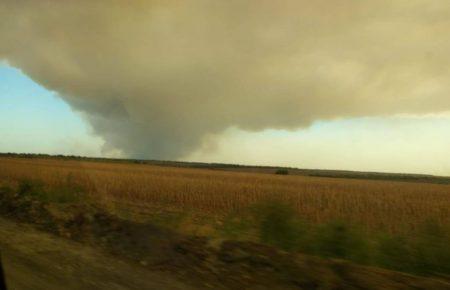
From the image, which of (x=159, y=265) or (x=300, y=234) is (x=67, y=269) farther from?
(x=300, y=234)

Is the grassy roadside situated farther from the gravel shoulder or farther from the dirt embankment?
the gravel shoulder

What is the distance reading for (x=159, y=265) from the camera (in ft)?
27.3

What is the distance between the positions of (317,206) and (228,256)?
18219 mm

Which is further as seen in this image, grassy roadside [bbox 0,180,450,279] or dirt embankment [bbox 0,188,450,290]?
grassy roadside [bbox 0,180,450,279]

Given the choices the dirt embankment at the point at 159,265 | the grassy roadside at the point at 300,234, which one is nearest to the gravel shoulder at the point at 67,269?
the dirt embankment at the point at 159,265

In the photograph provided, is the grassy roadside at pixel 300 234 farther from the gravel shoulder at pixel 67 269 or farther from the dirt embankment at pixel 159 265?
the gravel shoulder at pixel 67 269

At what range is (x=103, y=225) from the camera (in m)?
11.8

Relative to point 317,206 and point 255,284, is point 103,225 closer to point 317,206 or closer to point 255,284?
point 255,284

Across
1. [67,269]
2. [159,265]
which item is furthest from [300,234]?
[67,269]

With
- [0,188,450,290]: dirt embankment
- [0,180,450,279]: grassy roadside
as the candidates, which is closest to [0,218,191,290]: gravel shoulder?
[0,188,450,290]: dirt embankment

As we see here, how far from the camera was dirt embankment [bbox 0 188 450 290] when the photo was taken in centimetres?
692

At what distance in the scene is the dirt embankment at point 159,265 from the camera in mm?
6918

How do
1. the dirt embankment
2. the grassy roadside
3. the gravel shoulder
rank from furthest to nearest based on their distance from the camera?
the grassy roadside
the dirt embankment
the gravel shoulder

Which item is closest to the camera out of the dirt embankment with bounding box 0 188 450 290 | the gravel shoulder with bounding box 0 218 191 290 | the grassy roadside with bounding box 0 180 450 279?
the gravel shoulder with bounding box 0 218 191 290
